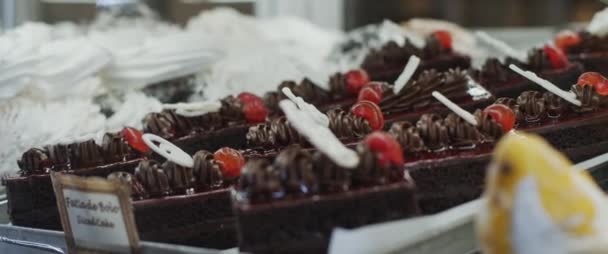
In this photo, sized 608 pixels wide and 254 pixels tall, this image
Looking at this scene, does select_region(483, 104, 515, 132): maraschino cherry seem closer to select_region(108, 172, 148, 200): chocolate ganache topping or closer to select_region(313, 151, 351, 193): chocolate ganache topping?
select_region(313, 151, 351, 193): chocolate ganache topping

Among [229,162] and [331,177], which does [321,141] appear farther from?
[229,162]

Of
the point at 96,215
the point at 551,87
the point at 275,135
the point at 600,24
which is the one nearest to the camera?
the point at 96,215

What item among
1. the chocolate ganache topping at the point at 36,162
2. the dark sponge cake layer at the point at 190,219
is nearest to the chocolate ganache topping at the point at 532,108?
the dark sponge cake layer at the point at 190,219

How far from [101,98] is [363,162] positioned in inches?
62.7

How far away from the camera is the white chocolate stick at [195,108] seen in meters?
2.30

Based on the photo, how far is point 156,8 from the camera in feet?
13.5

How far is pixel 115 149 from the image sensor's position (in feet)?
6.86

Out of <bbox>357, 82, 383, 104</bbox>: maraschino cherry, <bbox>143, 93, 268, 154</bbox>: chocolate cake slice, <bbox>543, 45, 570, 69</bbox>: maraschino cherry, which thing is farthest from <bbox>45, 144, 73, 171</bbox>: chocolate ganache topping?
<bbox>543, 45, 570, 69</bbox>: maraschino cherry

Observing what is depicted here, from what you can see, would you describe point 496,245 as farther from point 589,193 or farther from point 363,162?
point 363,162

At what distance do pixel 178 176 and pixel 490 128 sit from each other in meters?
0.73

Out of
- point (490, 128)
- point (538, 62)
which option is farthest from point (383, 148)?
point (538, 62)

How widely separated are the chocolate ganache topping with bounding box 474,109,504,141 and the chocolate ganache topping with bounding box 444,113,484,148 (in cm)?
2

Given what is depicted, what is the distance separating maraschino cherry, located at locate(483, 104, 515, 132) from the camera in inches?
72.6

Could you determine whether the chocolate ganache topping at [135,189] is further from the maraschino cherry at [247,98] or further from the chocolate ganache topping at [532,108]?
the chocolate ganache topping at [532,108]
